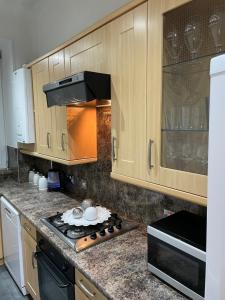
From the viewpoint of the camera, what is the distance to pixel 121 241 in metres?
1.55

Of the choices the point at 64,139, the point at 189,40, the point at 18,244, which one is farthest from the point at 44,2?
the point at 18,244

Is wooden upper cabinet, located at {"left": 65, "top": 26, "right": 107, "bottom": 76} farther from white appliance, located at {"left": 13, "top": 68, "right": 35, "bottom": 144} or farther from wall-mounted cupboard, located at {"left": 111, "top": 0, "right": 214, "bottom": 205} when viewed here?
white appliance, located at {"left": 13, "top": 68, "right": 35, "bottom": 144}

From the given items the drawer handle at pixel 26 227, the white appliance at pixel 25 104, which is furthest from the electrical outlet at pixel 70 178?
the drawer handle at pixel 26 227

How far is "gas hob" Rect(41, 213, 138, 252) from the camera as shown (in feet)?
4.90

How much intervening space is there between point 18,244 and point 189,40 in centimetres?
219

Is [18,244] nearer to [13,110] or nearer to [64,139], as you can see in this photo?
[64,139]

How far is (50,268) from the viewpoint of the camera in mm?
1616

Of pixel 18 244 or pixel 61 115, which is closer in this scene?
pixel 61 115

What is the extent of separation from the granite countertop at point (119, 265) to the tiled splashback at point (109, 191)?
195 mm

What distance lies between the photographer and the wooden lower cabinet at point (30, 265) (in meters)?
1.96

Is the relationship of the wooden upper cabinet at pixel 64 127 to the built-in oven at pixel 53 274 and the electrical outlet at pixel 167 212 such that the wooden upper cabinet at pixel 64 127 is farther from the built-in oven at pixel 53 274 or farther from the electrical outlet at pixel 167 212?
the electrical outlet at pixel 167 212

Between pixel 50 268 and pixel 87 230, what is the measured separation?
36cm

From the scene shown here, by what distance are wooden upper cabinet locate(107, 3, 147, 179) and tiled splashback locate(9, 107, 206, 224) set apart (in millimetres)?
411

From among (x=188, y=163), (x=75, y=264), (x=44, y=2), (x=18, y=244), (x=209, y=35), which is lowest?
(x=18, y=244)
